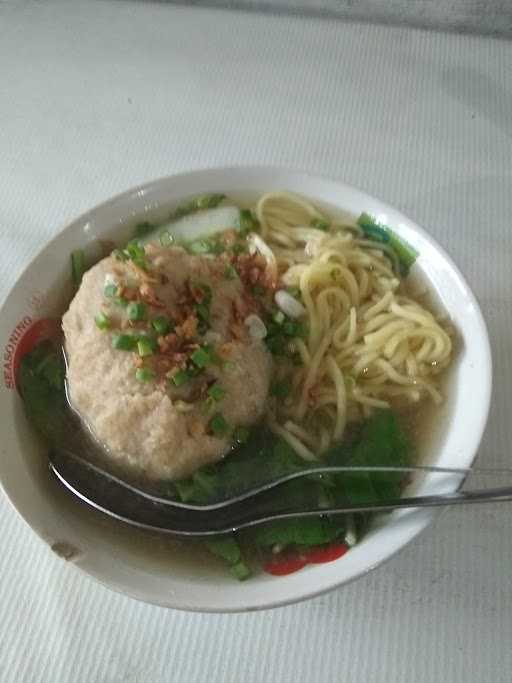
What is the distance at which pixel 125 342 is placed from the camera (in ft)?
3.26

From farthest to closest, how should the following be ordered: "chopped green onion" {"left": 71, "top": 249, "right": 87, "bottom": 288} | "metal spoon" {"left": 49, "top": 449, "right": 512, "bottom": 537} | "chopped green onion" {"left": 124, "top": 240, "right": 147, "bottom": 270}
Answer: "chopped green onion" {"left": 71, "top": 249, "right": 87, "bottom": 288} → "chopped green onion" {"left": 124, "top": 240, "right": 147, "bottom": 270} → "metal spoon" {"left": 49, "top": 449, "right": 512, "bottom": 537}

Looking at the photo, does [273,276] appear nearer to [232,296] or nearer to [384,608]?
[232,296]

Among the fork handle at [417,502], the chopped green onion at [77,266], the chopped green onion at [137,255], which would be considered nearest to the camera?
the fork handle at [417,502]

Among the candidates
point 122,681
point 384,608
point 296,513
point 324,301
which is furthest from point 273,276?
point 122,681

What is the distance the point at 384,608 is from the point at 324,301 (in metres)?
0.51

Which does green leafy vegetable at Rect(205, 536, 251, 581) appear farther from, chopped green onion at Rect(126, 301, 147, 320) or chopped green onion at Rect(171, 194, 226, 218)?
chopped green onion at Rect(171, 194, 226, 218)

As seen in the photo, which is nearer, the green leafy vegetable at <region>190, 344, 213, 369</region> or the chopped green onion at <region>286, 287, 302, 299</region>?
the green leafy vegetable at <region>190, 344, 213, 369</region>

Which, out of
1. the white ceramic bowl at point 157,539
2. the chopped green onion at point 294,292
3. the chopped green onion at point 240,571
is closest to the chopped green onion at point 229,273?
the chopped green onion at point 294,292

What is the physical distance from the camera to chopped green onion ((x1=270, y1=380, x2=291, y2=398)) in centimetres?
114

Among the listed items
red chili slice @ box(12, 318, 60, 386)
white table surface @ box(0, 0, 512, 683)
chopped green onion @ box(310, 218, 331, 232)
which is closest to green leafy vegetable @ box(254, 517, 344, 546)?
white table surface @ box(0, 0, 512, 683)

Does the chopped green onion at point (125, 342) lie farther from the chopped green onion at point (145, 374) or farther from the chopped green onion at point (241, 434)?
the chopped green onion at point (241, 434)

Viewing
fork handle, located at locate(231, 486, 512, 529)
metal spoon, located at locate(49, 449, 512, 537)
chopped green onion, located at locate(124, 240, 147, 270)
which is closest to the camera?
fork handle, located at locate(231, 486, 512, 529)

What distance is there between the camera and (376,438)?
1.08 m

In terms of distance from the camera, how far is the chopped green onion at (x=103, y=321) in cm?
101
